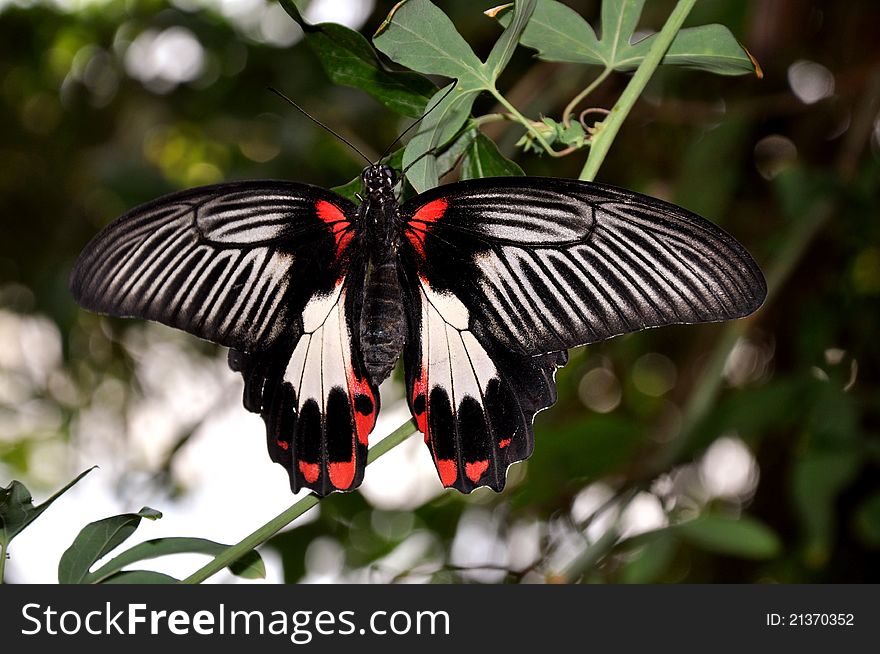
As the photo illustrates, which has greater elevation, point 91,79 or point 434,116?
point 91,79

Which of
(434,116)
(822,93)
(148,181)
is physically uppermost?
(822,93)

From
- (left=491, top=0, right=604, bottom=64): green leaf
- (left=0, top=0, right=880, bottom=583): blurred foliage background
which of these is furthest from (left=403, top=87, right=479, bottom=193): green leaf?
(left=0, top=0, right=880, bottom=583): blurred foliage background

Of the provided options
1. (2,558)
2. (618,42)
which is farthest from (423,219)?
(2,558)

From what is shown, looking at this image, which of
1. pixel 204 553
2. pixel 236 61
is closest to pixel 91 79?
pixel 236 61

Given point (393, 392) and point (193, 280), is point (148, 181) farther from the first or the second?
point (193, 280)

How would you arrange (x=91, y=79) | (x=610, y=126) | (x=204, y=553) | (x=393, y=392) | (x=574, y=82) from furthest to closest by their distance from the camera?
(x=91, y=79) < (x=393, y=392) < (x=574, y=82) < (x=204, y=553) < (x=610, y=126)

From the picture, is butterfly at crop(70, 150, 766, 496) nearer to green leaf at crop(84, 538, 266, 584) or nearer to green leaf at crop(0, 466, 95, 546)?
green leaf at crop(84, 538, 266, 584)

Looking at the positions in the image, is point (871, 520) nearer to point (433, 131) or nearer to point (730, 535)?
point (730, 535)
